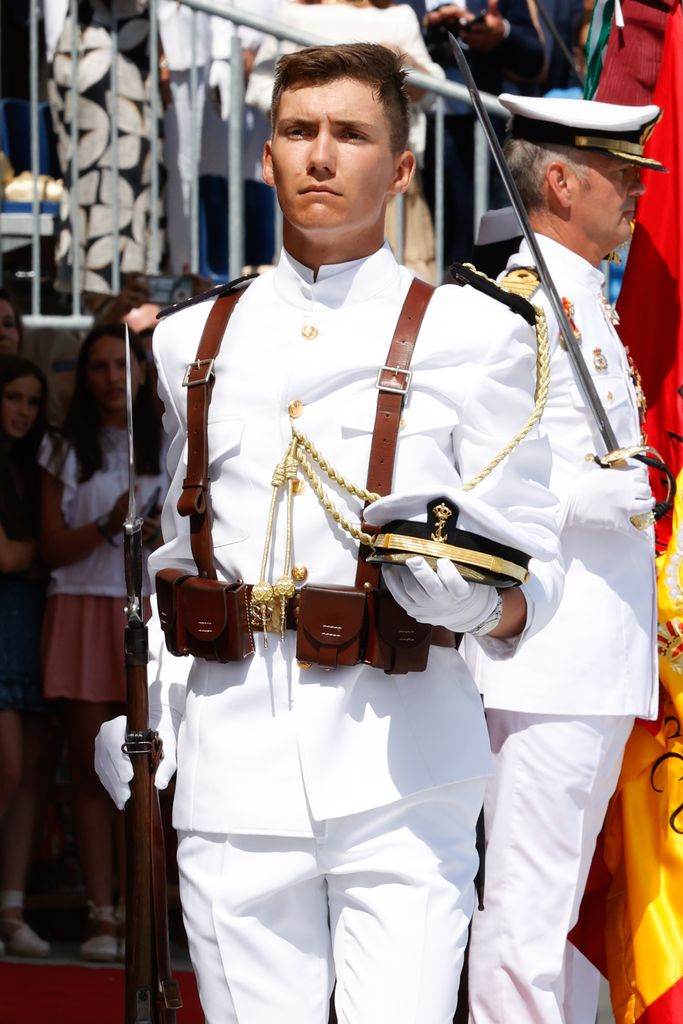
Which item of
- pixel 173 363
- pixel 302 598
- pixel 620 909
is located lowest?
pixel 620 909

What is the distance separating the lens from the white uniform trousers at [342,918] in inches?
106

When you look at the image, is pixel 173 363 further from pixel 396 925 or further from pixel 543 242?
→ pixel 543 242

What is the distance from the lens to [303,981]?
108 inches

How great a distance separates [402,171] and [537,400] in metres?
0.45

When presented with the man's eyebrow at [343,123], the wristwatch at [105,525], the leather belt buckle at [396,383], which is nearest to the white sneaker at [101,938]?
the wristwatch at [105,525]

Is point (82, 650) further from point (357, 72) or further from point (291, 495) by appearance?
point (357, 72)

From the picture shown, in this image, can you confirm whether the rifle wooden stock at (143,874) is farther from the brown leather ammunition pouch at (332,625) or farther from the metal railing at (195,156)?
the metal railing at (195,156)

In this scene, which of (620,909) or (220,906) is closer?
(220,906)

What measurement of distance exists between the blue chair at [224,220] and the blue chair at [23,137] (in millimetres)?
633

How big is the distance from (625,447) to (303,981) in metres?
1.53

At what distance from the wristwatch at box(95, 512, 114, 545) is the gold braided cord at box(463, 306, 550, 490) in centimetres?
243

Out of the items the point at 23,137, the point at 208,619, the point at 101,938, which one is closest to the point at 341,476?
the point at 208,619

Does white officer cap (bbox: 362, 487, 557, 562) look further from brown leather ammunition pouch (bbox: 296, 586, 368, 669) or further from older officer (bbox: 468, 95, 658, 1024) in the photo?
older officer (bbox: 468, 95, 658, 1024)

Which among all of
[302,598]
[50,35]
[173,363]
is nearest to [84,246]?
[50,35]
